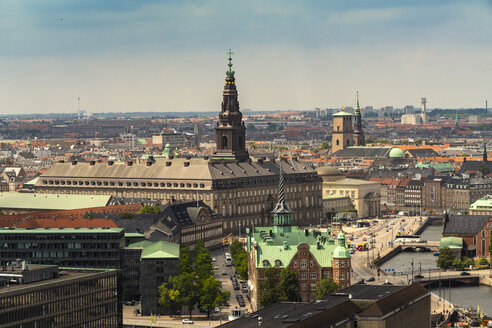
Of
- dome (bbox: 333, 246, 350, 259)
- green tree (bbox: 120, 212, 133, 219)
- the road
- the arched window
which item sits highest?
the arched window

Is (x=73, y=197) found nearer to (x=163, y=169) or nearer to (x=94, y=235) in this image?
(x=163, y=169)

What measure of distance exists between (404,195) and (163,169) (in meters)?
50.3

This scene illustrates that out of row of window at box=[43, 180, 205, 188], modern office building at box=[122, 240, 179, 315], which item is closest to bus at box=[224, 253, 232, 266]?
modern office building at box=[122, 240, 179, 315]

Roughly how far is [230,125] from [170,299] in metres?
62.3

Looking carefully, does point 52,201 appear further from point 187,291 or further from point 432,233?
point 187,291

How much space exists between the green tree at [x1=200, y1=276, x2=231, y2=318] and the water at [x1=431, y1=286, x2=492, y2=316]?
18163 mm

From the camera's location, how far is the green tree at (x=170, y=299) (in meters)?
84.5

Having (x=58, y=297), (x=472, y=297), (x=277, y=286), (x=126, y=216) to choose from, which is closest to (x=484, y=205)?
Answer: (x=472, y=297)

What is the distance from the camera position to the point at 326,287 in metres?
81.8

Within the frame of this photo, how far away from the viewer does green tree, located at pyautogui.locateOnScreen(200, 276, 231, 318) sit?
84.1 m

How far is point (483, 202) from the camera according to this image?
137625 mm

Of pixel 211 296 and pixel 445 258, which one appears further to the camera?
pixel 445 258

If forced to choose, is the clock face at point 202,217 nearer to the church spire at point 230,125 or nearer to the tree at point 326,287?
the church spire at point 230,125

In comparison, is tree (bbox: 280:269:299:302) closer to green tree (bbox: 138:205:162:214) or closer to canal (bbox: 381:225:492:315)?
canal (bbox: 381:225:492:315)
